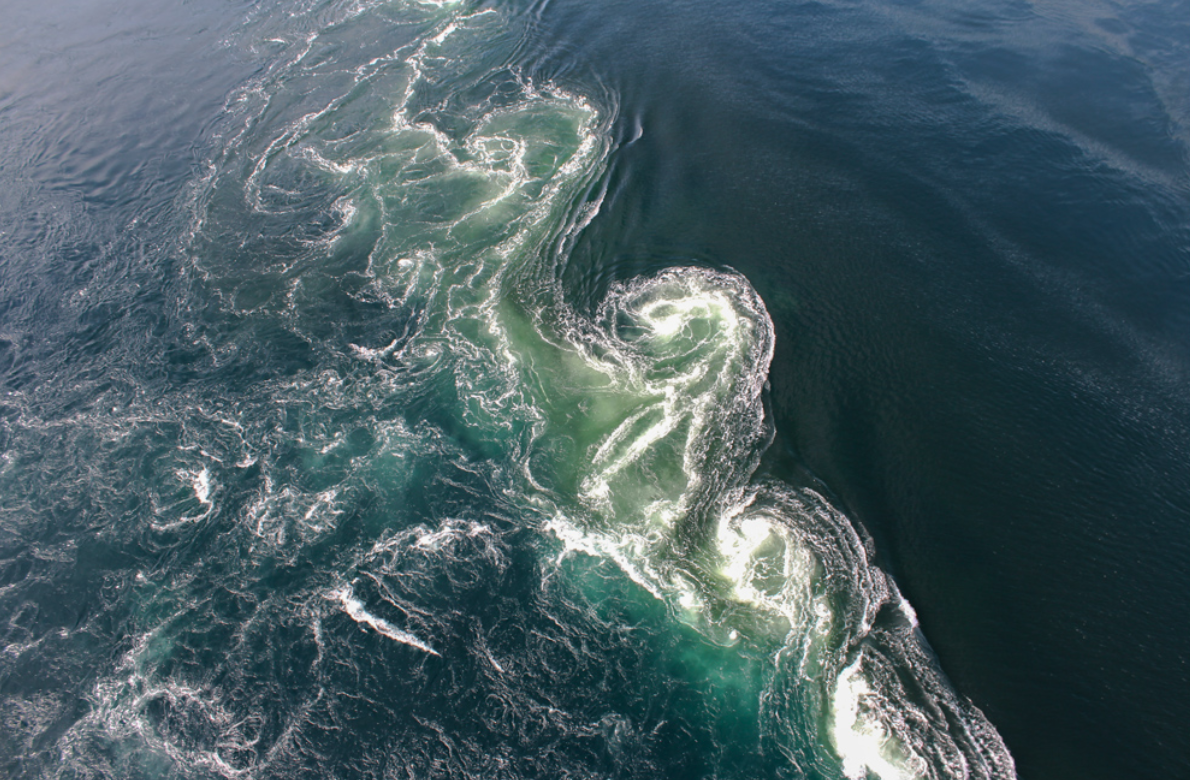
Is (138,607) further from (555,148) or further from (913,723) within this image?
(555,148)

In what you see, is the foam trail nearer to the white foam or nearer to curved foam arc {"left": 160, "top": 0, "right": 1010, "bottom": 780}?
curved foam arc {"left": 160, "top": 0, "right": 1010, "bottom": 780}

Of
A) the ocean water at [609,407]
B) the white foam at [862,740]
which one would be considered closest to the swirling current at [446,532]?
the white foam at [862,740]

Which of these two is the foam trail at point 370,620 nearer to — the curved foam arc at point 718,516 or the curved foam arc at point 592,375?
the curved foam arc at point 592,375

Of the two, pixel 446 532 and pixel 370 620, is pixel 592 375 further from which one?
pixel 370 620

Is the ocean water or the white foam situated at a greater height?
the ocean water

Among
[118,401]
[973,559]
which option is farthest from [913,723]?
[118,401]

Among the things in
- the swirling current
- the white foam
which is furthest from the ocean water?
the swirling current
